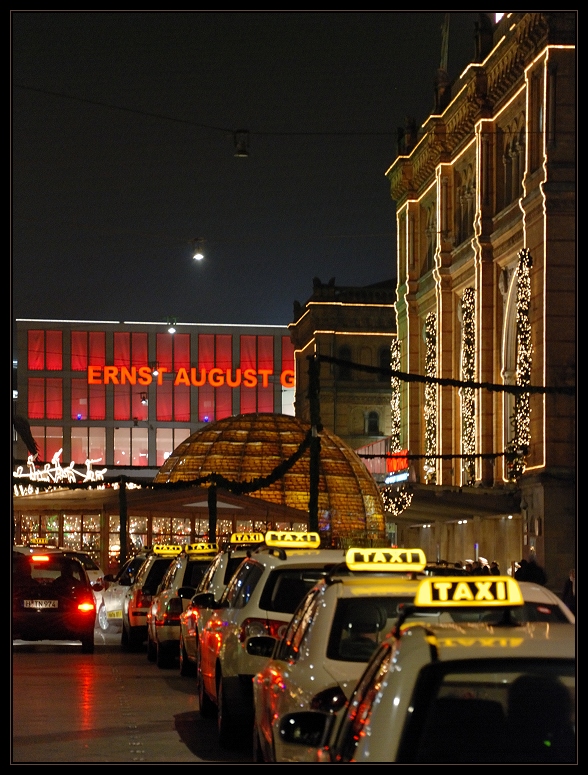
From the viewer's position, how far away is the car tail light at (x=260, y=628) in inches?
501

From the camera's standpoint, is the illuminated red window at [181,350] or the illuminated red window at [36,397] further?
the illuminated red window at [181,350]

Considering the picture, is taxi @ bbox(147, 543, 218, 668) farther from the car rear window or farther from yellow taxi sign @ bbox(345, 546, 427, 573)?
yellow taxi sign @ bbox(345, 546, 427, 573)

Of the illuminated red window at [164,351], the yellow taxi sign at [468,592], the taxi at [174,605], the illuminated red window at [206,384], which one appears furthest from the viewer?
the illuminated red window at [164,351]

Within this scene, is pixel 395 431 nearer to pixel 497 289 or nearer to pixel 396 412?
pixel 396 412

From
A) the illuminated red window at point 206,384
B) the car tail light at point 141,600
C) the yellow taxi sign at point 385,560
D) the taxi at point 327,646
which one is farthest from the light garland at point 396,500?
the illuminated red window at point 206,384

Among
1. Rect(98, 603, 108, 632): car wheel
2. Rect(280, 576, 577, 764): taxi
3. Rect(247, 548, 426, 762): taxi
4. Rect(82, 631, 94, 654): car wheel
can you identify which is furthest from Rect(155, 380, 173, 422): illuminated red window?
Rect(280, 576, 577, 764): taxi

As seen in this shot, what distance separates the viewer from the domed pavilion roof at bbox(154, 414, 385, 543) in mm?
58625

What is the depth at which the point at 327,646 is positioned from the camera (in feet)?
30.4

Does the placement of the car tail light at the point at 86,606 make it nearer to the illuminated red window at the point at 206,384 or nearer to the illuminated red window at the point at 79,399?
the illuminated red window at the point at 79,399

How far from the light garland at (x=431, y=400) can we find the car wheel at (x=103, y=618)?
1188 inches

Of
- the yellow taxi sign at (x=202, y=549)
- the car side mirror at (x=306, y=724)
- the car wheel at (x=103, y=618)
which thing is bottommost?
the car wheel at (x=103, y=618)

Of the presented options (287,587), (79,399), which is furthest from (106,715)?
(79,399)

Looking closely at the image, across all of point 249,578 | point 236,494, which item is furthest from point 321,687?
point 236,494

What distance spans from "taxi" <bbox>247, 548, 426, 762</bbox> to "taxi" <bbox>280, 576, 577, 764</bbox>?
2.87 m
